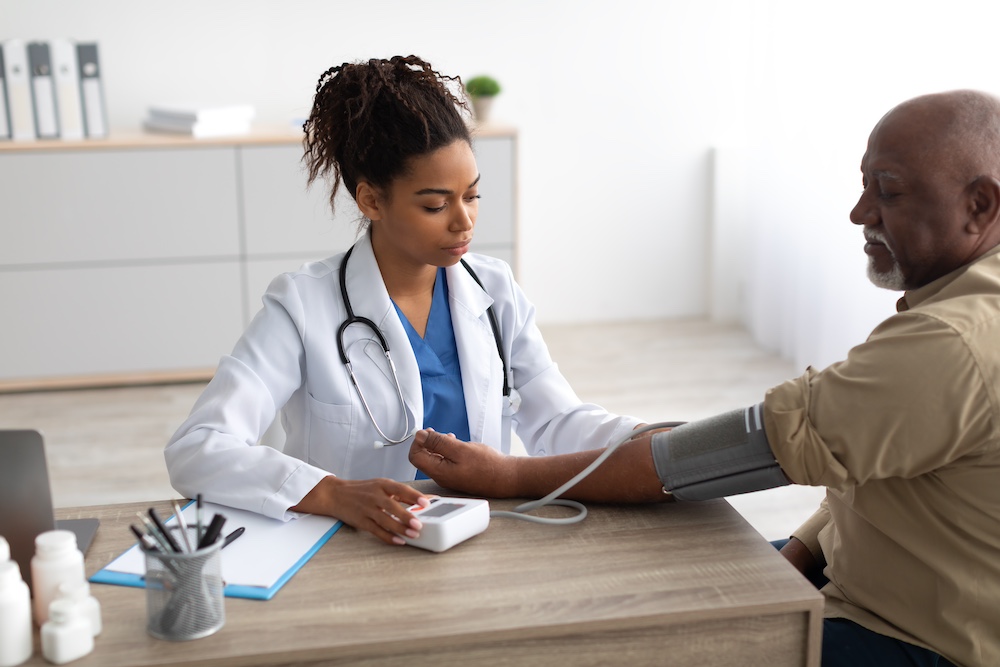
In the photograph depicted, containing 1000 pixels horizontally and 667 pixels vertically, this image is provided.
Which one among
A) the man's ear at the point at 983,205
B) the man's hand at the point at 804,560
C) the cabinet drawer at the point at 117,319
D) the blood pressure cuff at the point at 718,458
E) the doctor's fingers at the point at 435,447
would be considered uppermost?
the man's ear at the point at 983,205

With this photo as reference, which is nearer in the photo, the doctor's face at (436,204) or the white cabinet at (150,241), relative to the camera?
the doctor's face at (436,204)

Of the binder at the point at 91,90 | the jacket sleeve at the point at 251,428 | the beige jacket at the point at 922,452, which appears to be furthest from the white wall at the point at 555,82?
the beige jacket at the point at 922,452

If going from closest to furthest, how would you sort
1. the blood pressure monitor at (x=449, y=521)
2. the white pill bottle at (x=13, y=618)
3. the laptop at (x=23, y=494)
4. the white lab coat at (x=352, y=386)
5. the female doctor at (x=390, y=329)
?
1. the white pill bottle at (x=13, y=618)
2. the laptop at (x=23, y=494)
3. the blood pressure monitor at (x=449, y=521)
4. the white lab coat at (x=352, y=386)
5. the female doctor at (x=390, y=329)

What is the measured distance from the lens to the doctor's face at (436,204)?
1.77 metres

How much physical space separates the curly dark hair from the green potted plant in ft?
8.28

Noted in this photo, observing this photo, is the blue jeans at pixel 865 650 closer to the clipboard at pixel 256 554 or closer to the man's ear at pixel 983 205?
the man's ear at pixel 983 205

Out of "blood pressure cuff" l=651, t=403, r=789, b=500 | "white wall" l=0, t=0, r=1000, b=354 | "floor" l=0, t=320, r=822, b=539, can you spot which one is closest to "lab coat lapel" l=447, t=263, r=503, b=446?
"blood pressure cuff" l=651, t=403, r=789, b=500

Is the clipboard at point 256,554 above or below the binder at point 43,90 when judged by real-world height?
below

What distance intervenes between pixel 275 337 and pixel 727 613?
865mm

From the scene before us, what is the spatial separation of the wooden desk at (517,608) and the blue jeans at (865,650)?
0.16 metres

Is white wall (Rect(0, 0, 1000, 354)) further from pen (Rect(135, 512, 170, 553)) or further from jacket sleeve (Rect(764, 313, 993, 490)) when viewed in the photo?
pen (Rect(135, 512, 170, 553))

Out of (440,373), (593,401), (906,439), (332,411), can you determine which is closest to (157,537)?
(332,411)

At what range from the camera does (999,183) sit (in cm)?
136

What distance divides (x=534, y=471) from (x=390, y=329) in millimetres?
412
